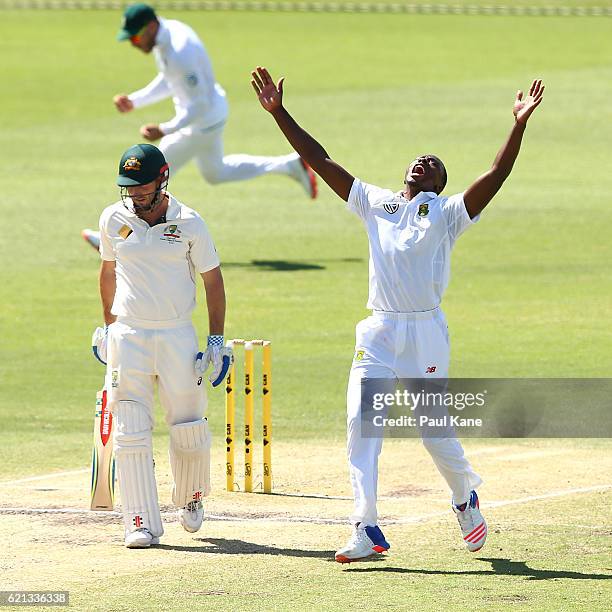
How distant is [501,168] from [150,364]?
6.68ft

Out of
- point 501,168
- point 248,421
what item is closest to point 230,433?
point 248,421

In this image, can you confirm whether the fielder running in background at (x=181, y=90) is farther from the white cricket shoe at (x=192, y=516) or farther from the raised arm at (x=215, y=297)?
the white cricket shoe at (x=192, y=516)

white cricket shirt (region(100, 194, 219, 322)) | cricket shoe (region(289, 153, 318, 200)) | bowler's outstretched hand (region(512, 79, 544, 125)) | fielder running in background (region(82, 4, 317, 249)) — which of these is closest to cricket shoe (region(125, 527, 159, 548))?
white cricket shirt (region(100, 194, 219, 322))

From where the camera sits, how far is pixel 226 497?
33.7 feet

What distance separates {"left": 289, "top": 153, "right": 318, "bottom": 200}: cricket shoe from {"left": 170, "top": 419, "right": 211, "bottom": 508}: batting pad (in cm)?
1034

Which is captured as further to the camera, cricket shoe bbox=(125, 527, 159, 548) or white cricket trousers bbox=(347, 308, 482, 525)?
cricket shoe bbox=(125, 527, 159, 548)

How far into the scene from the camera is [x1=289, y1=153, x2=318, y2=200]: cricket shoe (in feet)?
64.1

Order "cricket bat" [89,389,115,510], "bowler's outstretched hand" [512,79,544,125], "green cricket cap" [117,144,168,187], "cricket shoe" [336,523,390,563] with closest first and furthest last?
"cricket shoe" [336,523,390,563] → "bowler's outstretched hand" [512,79,544,125] → "green cricket cap" [117,144,168,187] → "cricket bat" [89,389,115,510]

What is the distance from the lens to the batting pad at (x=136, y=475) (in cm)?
895

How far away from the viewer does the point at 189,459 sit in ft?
30.3

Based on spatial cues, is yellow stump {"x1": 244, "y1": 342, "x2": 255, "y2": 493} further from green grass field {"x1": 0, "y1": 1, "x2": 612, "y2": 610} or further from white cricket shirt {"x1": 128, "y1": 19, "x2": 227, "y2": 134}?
white cricket shirt {"x1": 128, "y1": 19, "x2": 227, "y2": 134}

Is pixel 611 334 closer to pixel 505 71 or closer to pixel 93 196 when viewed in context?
pixel 93 196

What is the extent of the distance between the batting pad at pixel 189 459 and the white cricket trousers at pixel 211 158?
9.30 metres

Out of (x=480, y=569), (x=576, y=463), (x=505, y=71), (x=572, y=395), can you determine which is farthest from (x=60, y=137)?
(x=480, y=569)
